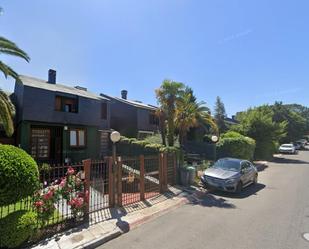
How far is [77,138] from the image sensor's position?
65.1 feet

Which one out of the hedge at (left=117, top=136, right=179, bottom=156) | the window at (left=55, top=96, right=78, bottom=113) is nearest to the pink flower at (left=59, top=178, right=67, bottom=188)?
the hedge at (left=117, top=136, right=179, bottom=156)

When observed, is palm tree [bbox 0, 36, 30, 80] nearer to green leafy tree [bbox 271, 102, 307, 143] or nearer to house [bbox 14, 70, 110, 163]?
house [bbox 14, 70, 110, 163]

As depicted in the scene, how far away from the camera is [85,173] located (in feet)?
24.9

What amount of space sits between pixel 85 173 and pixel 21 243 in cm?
257

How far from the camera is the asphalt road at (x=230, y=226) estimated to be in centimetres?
599

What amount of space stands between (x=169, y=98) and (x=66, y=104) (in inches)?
335

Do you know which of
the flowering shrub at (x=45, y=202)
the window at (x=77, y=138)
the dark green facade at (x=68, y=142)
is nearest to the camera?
the flowering shrub at (x=45, y=202)

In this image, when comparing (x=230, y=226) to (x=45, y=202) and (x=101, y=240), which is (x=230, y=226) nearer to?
(x=101, y=240)

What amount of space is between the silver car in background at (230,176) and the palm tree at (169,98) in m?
5.43

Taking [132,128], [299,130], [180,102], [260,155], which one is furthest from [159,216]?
[299,130]

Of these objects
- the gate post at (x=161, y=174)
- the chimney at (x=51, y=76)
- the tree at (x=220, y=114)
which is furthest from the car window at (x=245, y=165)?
the tree at (x=220, y=114)

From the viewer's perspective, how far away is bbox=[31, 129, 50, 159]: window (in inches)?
688

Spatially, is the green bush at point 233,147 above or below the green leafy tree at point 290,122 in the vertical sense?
below

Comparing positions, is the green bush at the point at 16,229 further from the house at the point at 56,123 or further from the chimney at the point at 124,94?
the chimney at the point at 124,94
